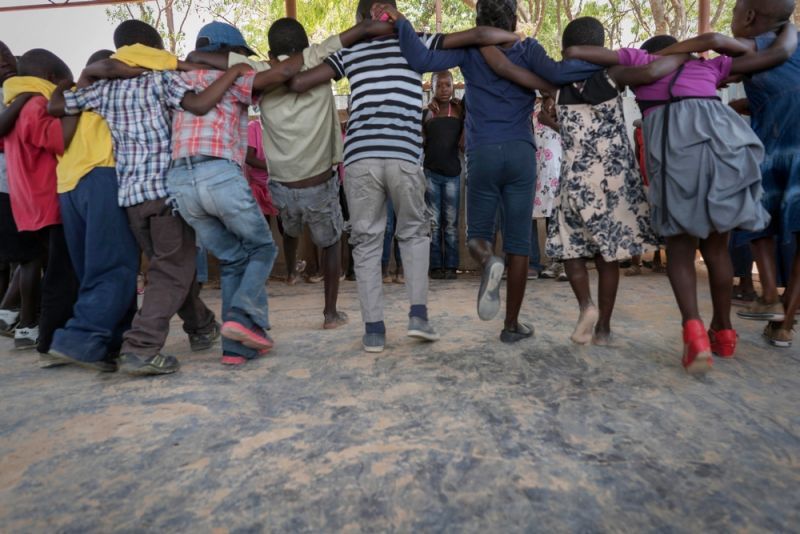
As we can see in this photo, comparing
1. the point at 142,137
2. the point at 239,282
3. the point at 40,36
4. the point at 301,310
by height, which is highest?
the point at 40,36

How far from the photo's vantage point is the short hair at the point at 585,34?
3059 millimetres

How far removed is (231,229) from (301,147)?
819mm

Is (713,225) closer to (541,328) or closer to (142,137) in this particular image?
(541,328)

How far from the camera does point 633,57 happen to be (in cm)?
286

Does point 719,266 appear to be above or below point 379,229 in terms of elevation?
below

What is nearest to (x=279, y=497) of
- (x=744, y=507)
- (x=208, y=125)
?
(x=744, y=507)

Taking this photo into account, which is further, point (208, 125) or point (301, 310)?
point (301, 310)

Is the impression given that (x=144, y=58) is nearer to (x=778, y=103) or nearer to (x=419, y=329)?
(x=419, y=329)

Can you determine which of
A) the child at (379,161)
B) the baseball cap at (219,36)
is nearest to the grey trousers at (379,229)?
the child at (379,161)

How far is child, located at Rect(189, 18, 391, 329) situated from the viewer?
11.8 ft

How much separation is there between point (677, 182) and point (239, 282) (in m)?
2.21

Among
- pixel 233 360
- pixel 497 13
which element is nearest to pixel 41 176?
pixel 233 360

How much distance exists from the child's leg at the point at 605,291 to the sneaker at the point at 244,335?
177 centimetres

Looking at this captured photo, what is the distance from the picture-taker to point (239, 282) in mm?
3262
